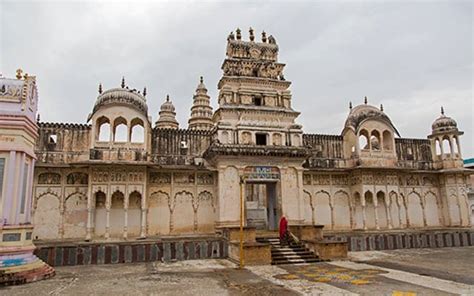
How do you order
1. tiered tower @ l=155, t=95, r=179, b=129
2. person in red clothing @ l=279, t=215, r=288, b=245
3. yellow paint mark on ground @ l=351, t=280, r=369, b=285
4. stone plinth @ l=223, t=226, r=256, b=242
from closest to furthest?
yellow paint mark on ground @ l=351, t=280, r=369, b=285
stone plinth @ l=223, t=226, r=256, b=242
person in red clothing @ l=279, t=215, r=288, b=245
tiered tower @ l=155, t=95, r=179, b=129

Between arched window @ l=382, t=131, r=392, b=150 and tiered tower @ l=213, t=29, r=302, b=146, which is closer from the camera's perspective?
tiered tower @ l=213, t=29, r=302, b=146

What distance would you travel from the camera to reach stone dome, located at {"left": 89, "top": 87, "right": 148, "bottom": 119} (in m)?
18.6

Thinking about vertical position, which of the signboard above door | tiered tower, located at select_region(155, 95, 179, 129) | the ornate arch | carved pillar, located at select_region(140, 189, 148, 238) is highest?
tiered tower, located at select_region(155, 95, 179, 129)

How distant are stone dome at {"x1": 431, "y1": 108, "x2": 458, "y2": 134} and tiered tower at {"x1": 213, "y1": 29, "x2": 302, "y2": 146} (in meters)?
11.1

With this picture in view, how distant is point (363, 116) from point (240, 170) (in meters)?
9.31

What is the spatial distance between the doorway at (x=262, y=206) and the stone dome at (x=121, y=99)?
24.8 feet

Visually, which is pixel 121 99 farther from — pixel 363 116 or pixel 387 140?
pixel 387 140

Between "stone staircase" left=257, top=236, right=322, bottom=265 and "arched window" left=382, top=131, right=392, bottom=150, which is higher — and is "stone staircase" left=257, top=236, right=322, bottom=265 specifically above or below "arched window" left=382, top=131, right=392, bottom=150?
below

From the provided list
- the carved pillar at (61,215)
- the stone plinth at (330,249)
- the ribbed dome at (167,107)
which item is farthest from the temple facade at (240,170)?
the ribbed dome at (167,107)

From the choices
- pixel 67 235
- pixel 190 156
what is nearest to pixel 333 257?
pixel 190 156

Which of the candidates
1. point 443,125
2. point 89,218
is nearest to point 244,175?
point 89,218

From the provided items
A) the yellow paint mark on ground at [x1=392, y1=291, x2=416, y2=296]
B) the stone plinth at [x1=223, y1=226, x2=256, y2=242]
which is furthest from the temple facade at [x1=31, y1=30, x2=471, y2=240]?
the yellow paint mark on ground at [x1=392, y1=291, x2=416, y2=296]

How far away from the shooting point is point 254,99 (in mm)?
21109

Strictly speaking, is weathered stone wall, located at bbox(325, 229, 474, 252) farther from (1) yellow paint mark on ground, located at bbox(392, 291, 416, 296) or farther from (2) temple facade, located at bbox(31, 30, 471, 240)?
(1) yellow paint mark on ground, located at bbox(392, 291, 416, 296)
